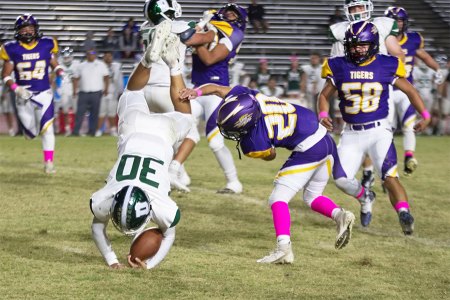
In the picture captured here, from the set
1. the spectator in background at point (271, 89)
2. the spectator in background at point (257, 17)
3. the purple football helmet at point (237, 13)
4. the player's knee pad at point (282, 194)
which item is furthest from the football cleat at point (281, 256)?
the spectator in background at point (257, 17)

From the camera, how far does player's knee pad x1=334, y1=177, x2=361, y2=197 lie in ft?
23.9

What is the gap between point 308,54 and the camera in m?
22.1

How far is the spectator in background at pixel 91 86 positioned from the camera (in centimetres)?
1691

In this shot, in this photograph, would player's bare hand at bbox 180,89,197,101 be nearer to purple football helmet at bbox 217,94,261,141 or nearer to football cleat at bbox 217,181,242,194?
purple football helmet at bbox 217,94,261,141

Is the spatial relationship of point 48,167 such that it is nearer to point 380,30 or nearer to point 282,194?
point 380,30

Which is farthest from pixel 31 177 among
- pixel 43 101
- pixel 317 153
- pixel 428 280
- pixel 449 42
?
pixel 449 42

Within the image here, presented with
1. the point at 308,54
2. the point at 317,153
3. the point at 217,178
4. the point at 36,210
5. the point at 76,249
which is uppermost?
the point at 317,153

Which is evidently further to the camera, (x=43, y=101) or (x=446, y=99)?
(x=446, y=99)

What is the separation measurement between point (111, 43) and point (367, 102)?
13.0 metres

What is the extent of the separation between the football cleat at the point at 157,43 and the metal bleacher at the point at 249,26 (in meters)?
14.8

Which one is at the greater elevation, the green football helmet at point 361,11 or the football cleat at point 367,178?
the green football helmet at point 361,11

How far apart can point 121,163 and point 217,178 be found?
207 inches

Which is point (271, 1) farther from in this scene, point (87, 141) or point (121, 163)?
Result: point (121, 163)

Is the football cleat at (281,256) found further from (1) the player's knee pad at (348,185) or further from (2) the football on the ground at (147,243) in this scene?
(1) the player's knee pad at (348,185)
